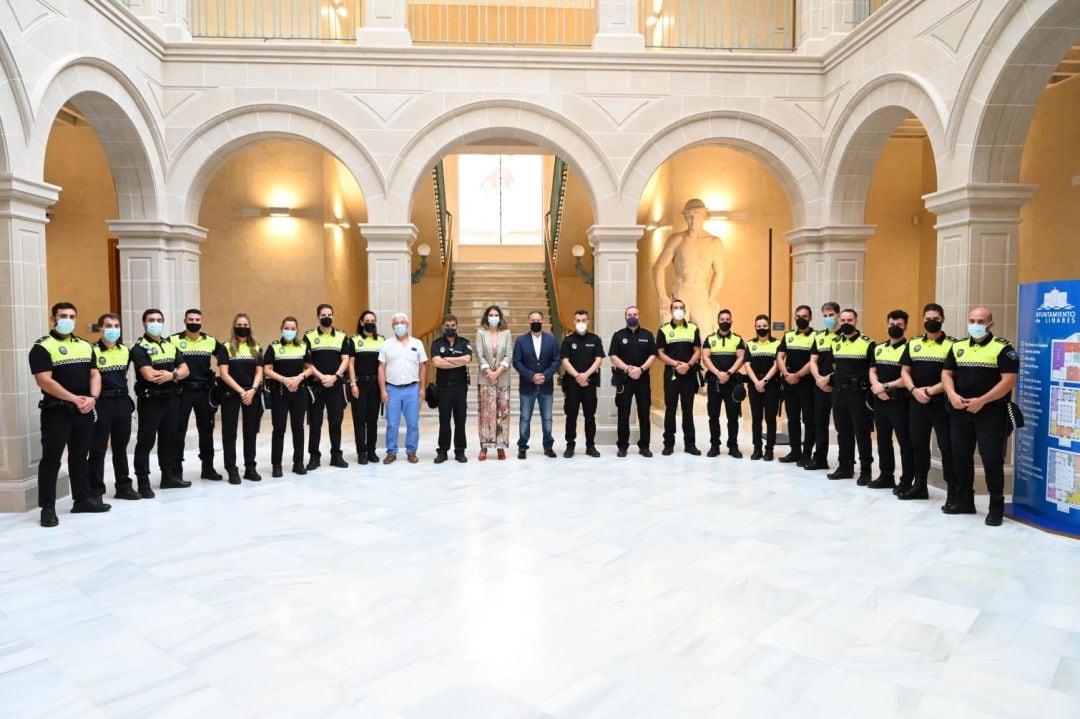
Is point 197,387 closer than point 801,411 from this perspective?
Yes

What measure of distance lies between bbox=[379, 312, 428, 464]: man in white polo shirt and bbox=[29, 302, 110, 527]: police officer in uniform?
2550mm

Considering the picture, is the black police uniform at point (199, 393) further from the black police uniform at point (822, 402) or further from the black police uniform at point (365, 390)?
the black police uniform at point (822, 402)

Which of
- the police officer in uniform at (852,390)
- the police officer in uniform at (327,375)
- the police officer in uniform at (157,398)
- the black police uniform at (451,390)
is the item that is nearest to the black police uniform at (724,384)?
the police officer in uniform at (852,390)

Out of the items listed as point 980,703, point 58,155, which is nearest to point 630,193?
point 980,703

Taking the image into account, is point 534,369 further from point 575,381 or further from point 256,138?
point 256,138

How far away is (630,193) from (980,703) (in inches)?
253

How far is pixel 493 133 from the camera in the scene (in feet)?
27.3

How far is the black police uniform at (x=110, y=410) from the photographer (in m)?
5.58

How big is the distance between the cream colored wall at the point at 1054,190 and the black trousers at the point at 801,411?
3.30 meters

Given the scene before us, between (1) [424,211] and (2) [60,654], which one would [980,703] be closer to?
(2) [60,654]

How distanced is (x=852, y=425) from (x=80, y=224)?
34.8ft

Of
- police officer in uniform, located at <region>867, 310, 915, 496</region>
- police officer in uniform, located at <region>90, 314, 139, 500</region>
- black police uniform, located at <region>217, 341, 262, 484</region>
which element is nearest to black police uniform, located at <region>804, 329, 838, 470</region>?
police officer in uniform, located at <region>867, 310, 915, 496</region>

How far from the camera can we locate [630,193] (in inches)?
324

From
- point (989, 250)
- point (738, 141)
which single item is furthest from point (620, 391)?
point (989, 250)
